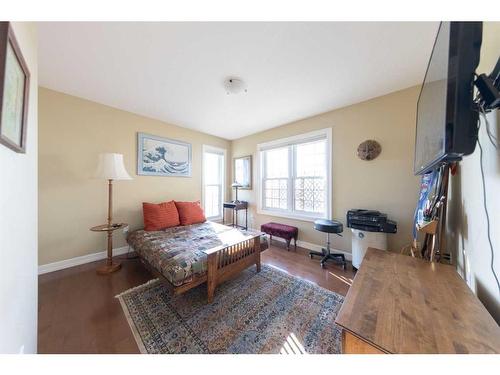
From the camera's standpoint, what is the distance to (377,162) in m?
2.38

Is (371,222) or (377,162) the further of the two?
(377,162)

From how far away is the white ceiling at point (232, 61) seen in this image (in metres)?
1.35

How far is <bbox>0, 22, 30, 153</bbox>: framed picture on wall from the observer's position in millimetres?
609

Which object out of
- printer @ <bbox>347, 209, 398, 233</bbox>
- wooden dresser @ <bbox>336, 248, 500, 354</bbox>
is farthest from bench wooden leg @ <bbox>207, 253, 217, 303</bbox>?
printer @ <bbox>347, 209, 398, 233</bbox>

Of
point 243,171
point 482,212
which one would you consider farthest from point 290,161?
point 482,212

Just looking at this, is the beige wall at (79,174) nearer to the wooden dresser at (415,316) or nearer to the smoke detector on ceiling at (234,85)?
the smoke detector on ceiling at (234,85)

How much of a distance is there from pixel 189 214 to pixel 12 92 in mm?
2491

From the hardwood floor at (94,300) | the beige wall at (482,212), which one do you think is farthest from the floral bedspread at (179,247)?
the beige wall at (482,212)

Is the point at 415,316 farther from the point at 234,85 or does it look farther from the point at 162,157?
the point at 162,157

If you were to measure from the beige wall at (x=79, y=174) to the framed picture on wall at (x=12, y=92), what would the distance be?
2000 millimetres

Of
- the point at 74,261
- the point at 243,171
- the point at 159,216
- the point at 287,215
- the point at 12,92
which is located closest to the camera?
the point at 12,92

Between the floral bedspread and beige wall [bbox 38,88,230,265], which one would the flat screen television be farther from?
beige wall [bbox 38,88,230,265]
